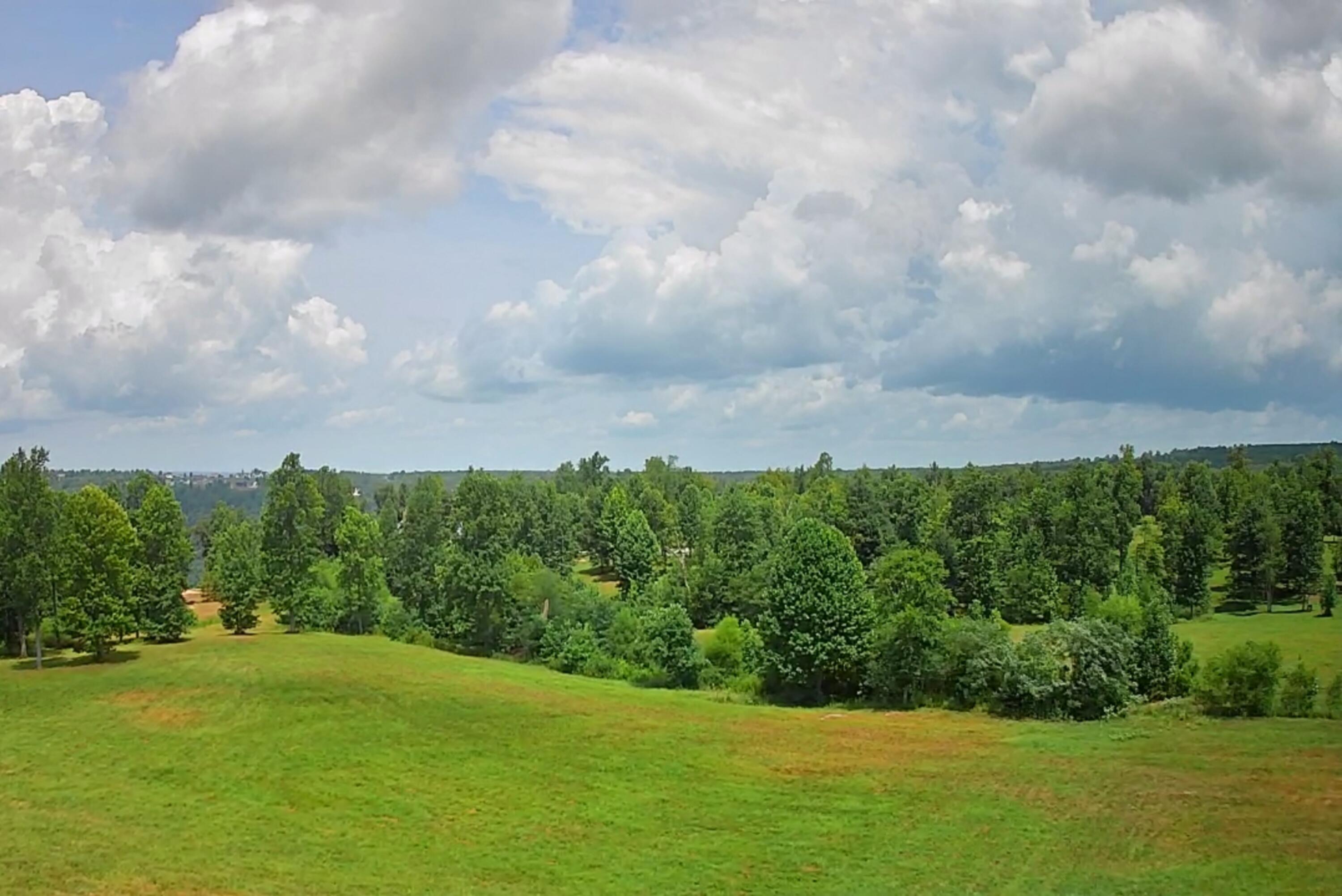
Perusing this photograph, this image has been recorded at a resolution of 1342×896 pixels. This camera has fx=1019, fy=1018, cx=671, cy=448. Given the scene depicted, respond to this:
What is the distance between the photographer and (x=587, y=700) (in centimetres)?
6088

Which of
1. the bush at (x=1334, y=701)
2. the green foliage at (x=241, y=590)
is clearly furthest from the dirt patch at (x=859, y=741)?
the green foliage at (x=241, y=590)

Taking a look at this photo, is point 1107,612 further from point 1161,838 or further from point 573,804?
point 573,804

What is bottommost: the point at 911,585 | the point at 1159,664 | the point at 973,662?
the point at 1159,664

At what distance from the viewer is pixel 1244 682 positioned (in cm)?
5612

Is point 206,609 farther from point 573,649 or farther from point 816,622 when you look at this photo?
point 816,622

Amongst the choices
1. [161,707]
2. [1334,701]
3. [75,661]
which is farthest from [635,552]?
[1334,701]

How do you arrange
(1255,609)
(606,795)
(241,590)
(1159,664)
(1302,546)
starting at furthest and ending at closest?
(1302,546), (1255,609), (241,590), (1159,664), (606,795)

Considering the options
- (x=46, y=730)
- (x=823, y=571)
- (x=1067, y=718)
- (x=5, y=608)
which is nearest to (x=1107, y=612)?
(x=1067, y=718)

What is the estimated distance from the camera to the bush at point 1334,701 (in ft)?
180

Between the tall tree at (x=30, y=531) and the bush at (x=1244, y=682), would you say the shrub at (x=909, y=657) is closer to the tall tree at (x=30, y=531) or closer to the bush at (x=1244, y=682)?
the bush at (x=1244, y=682)

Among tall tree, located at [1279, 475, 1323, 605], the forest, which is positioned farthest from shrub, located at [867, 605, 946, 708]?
tall tree, located at [1279, 475, 1323, 605]

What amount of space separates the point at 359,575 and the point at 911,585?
49.0 metres

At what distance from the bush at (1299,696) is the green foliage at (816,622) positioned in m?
23.0

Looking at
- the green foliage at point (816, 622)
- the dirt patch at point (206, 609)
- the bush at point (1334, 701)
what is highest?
the green foliage at point (816, 622)
